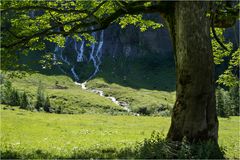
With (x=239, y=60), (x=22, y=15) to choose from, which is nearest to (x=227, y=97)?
(x=239, y=60)

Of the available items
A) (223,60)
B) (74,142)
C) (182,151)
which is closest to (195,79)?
(182,151)

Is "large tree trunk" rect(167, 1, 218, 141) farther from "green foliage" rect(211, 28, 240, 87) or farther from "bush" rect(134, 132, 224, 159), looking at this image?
"green foliage" rect(211, 28, 240, 87)

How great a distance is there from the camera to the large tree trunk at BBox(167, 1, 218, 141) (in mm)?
15727

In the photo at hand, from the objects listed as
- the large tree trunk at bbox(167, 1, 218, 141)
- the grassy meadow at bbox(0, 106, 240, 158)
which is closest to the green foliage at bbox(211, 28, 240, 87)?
the grassy meadow at bbox(0, 106, 240, 158)

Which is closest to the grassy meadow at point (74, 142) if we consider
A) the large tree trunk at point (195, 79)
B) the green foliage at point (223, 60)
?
the large tree trunk at point (195, 79)

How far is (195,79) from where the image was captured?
623 inches

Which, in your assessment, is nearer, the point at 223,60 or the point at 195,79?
the point at 195,79

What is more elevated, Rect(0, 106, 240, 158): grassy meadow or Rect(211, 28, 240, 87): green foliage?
Rect(211, 28, 240, 87): green foliage

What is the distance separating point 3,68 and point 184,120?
847cm

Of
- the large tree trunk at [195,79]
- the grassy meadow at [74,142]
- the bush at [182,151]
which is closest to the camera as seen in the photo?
the bush at [182,151]

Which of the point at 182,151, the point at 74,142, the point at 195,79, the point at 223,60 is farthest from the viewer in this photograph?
the point at 223,60

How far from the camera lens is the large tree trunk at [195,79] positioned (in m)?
15.7

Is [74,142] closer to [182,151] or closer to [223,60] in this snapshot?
[182,151]

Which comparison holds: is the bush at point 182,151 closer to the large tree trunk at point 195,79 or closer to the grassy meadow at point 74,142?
the large tree trunk at point 195,79
